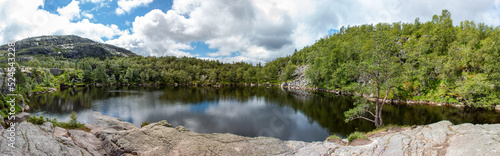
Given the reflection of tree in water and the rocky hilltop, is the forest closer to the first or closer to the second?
the reflection of tree in water

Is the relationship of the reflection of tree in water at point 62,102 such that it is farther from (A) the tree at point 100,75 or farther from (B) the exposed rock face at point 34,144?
(A) the tree at point 100,75

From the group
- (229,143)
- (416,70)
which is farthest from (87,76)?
(416,70)

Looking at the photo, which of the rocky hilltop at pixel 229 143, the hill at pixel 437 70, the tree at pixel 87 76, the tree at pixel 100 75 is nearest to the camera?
the rocky hilltop at pixel 229 143

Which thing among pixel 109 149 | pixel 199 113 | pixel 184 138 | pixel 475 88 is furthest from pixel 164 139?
pixel 475 88

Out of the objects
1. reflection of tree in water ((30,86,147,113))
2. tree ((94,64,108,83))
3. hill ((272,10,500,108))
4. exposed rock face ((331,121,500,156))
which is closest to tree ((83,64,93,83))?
tree ((94,64,108,83))

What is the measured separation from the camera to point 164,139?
1769cm

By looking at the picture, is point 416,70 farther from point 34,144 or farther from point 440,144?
point 34,144

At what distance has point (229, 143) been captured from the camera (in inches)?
691

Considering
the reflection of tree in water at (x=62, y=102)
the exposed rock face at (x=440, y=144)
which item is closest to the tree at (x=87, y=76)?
the reflection of tree in water at (x=62, y=102)

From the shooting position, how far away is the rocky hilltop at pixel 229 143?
37.8ft

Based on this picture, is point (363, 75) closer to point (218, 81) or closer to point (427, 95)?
point (427, 95)

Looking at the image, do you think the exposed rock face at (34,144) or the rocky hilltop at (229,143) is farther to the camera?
the rocky hilltop at (229,143)

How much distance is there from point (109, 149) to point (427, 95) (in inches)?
2733

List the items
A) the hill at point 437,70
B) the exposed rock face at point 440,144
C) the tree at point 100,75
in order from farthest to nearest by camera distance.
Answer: the tree at point 100,75, the hill at point 437,70, the exposed rock face at point 440,144
